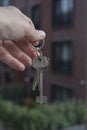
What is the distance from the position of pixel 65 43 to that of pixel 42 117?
11.3 feet

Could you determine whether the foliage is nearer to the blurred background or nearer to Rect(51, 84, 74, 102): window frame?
the blurred background

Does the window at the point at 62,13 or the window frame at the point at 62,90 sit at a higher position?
the window at the point at 62,13

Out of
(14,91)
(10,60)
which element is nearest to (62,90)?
(14,91)

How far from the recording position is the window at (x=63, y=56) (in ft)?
24.1

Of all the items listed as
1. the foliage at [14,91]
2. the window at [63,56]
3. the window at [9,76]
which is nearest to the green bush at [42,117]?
the window at [63,56]

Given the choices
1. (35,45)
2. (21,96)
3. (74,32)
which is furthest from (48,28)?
(35,45)

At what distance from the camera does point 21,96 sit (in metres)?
8.32

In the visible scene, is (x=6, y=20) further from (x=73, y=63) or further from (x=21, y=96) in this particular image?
(x=21, y=96)

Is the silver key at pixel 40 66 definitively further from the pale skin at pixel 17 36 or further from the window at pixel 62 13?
the window at pixel 62 13

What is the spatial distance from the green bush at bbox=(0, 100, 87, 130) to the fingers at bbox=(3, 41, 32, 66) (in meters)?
3.56

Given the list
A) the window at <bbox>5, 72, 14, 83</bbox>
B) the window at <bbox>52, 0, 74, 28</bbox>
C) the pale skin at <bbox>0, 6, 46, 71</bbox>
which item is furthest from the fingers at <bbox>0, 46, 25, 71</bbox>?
the window at <bbox>5, 72, 14, 83</bbox>

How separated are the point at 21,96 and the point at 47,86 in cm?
74

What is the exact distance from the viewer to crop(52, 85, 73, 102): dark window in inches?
286

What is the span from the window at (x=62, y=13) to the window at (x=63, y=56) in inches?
14.9
